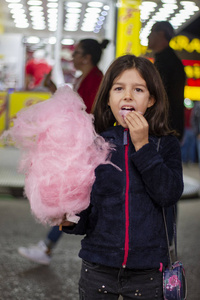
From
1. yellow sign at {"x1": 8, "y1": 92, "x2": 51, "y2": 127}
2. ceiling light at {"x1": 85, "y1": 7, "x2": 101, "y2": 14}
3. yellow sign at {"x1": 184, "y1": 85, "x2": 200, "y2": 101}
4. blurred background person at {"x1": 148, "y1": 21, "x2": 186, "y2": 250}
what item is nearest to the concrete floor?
blurred background person at {"x1": 148, "y1": 21, "x2": 186, "y2": 250}

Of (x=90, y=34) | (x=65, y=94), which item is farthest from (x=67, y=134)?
(x=90, y=34)

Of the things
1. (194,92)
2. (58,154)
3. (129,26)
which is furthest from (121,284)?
(194,92)

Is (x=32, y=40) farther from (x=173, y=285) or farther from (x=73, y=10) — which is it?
(x=173, y=285)

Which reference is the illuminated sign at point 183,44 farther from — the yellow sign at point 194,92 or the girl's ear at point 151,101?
the yellow sign at point 194,92

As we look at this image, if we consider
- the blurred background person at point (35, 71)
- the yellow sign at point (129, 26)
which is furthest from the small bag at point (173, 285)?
the blurred background person at point (35, 71)

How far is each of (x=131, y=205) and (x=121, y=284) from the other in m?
0.31

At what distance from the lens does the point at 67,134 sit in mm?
1688

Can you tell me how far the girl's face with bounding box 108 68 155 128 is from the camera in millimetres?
1819

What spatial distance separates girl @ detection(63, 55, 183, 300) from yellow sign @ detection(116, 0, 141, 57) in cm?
459

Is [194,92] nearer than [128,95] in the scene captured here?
No

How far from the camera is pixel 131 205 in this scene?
1.79 meters

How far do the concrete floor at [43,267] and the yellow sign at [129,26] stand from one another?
95.4 inches

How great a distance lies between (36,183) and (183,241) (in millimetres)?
3527

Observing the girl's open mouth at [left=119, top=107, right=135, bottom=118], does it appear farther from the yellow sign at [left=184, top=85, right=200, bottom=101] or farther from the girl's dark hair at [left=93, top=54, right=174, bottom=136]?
the yellow sign at [left=184, top=85, right=200, bottom=101]
